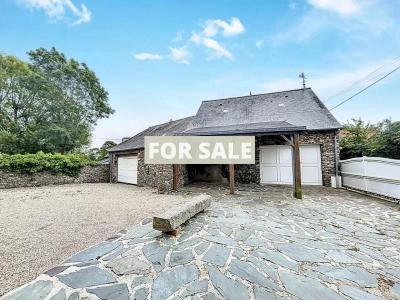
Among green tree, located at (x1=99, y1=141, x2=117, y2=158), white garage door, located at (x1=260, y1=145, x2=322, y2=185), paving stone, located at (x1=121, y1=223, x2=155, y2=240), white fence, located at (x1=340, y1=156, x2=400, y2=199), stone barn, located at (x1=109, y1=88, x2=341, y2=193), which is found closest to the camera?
paving stone, located at (x1=121, y1=223, x2=155, y2=240)

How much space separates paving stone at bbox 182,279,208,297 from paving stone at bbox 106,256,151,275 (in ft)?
1.96

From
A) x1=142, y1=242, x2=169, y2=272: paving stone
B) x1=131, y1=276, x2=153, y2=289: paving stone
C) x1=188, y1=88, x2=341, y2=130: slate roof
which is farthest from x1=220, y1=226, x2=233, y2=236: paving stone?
x1=188, y1=88, x2=341, y2=130: slate roof

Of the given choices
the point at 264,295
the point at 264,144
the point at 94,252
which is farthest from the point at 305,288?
the point at 264,144

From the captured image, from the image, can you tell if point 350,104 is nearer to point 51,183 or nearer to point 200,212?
point 200,212

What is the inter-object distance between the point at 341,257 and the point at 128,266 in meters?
2.84

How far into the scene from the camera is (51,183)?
36.7ft

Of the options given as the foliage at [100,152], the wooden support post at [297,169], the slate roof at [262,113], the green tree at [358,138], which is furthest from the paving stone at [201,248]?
the foliage at [100,152]

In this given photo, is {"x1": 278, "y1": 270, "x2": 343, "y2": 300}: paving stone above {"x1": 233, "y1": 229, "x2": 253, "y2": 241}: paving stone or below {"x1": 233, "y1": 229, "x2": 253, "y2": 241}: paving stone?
below

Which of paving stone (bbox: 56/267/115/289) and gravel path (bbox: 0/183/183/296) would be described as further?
gravel path (bbox: 0/183/183/296)

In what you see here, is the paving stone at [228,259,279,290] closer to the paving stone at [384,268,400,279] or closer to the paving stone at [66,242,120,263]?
the paving stone at [384,268,400,279]

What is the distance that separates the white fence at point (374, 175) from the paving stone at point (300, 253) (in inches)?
194

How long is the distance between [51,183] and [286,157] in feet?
41.7

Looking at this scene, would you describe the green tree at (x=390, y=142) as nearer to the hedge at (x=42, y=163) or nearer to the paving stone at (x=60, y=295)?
the paving stone at (x=60, y=295)

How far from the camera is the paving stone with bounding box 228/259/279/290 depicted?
2.12 metres
